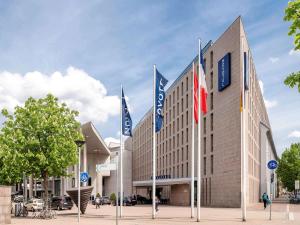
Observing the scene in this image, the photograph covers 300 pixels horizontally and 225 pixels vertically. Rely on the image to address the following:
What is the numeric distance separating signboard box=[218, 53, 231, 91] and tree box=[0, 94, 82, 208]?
73.4 ft

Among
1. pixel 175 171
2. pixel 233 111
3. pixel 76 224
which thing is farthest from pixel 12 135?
pixel 175 171

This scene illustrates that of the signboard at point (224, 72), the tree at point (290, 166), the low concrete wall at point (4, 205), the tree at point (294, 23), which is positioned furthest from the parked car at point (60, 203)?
the tree at point (290, 166)

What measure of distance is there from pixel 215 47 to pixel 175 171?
29835mm

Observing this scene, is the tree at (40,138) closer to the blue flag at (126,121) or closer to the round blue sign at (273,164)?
the blue flag at (126,121)

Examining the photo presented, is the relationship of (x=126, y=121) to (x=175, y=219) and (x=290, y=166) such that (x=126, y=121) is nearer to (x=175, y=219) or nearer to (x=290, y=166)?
(x=175, y=219)

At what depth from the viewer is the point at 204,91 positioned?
28469 millimetres

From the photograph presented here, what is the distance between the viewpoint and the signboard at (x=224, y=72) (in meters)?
55.7

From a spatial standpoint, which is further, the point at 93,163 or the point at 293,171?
the point at 293,171

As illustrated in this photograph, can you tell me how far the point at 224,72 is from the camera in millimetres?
56625

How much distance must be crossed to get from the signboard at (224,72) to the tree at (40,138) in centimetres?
2236

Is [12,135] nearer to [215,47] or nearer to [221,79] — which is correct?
[221,79]

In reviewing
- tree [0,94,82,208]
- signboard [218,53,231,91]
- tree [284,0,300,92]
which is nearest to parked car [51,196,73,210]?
tree [0,94,82,208]

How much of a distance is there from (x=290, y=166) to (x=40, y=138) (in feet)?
289

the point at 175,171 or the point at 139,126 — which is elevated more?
the point at 139,126
